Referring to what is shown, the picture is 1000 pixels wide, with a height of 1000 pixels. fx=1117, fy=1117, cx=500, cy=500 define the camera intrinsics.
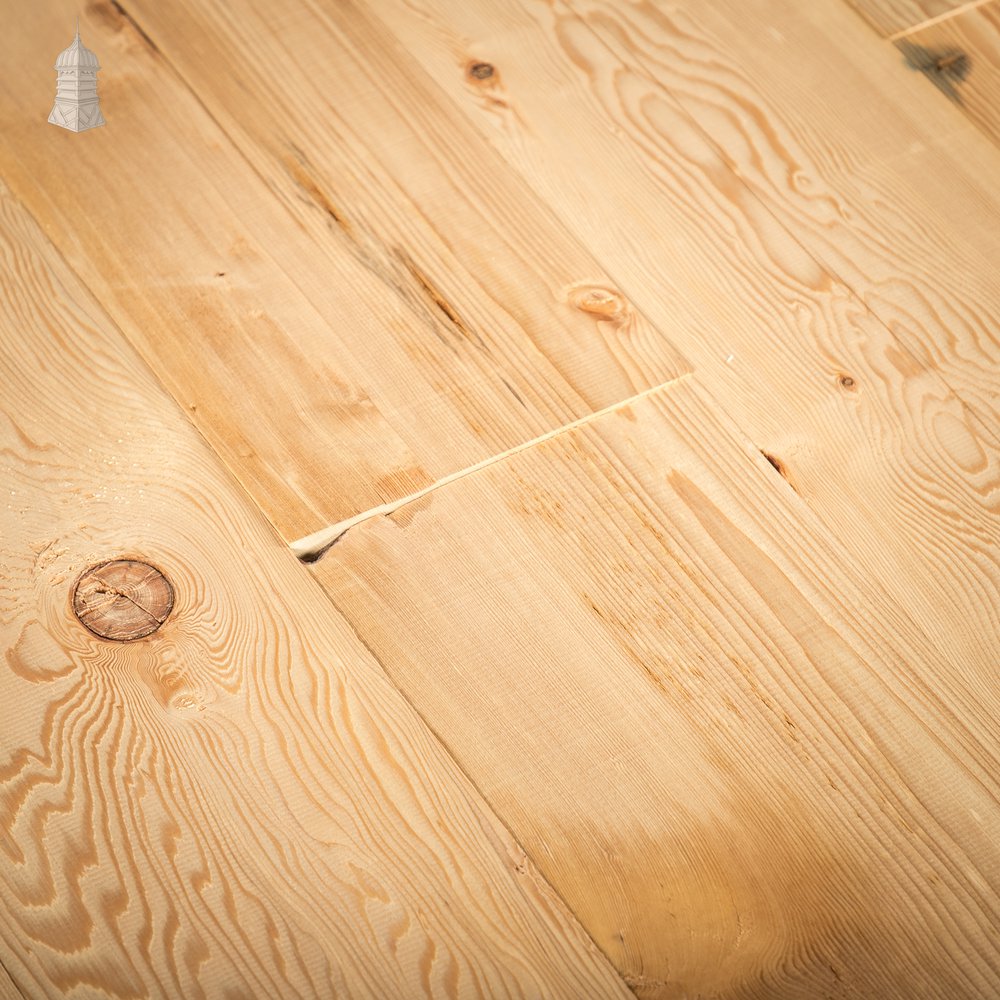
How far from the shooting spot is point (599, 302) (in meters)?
1.08

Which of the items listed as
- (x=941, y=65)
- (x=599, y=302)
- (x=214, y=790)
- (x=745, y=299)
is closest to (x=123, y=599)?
(x=214, y=790)

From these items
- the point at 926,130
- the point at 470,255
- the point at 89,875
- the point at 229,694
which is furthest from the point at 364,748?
the point at 926,130

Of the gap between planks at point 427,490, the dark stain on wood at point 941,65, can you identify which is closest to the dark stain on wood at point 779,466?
the gap between planks at point 427,490

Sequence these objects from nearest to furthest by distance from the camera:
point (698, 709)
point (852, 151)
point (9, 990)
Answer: point (9, 990)
point (698, 709)
point (852, 151)

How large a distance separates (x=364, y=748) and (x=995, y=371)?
68 cm

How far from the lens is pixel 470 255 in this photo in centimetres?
109

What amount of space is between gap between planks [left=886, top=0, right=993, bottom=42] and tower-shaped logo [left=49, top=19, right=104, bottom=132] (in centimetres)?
86

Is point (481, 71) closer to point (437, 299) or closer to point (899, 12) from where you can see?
point (437, 299)

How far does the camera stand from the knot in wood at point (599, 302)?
1072mm

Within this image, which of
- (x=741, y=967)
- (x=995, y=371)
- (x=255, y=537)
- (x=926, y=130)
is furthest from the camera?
(x=926, y=130)

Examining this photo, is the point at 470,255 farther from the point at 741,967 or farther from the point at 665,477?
the point at 741,967

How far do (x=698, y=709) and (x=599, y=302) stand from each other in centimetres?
41

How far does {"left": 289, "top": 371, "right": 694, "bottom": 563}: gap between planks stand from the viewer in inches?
37.2

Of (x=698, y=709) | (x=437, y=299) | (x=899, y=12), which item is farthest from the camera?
(x=899, y=12)
